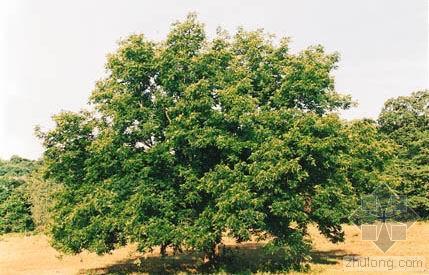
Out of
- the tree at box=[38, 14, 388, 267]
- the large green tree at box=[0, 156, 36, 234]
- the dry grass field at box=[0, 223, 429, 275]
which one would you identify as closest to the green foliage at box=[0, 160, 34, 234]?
the large green tree at box=[0, 156, 36, 234]

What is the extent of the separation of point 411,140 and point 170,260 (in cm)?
4419

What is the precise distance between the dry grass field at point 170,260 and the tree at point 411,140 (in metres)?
11.8

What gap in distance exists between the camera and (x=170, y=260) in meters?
43.5

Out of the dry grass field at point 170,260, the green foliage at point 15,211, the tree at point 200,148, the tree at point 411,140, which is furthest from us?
the green foliage at point 15,211

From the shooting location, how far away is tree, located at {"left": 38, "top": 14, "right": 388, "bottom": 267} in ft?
101

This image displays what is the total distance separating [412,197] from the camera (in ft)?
223

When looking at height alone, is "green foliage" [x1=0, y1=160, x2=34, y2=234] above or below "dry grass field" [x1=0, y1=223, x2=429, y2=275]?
above

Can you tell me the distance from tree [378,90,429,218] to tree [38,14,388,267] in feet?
118

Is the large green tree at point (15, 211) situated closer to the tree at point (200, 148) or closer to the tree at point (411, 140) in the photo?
the tree at point (200, 148)

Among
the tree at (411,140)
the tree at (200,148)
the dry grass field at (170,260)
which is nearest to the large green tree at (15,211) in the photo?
the dry grass field at (170,260)

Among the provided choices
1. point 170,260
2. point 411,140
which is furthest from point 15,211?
point 411,140

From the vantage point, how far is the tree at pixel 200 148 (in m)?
30.7

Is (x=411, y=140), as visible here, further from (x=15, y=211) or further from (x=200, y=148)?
(x=15, y=211)

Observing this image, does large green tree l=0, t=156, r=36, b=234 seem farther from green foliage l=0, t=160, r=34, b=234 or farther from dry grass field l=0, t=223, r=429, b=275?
dry grass field l=0, t=223, r=429, b=275
